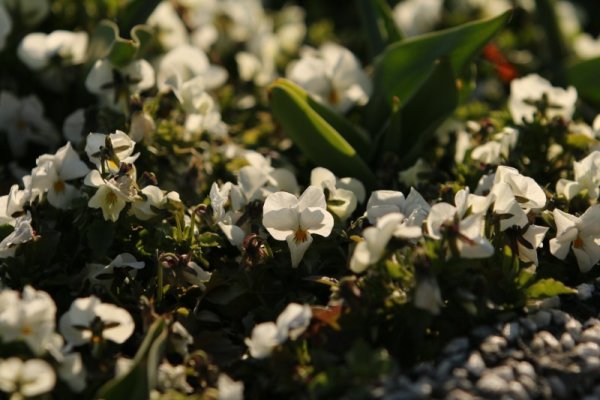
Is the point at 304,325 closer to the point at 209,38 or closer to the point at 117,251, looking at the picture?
the point at 117,251

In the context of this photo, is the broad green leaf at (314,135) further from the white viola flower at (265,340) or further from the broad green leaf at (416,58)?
the white viola flower at (265,340)

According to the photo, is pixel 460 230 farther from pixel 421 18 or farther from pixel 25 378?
pixel 421 18

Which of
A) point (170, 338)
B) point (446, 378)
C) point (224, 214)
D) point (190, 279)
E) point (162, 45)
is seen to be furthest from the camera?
point (162, 45)

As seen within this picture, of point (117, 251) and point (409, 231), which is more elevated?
point (409, 231)

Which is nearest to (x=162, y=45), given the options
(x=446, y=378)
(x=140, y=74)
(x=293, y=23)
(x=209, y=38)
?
(x=209, y=38)

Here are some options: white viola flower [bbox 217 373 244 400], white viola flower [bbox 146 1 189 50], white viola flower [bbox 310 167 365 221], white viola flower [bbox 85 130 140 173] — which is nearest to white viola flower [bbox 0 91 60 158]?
white viola flower [bbox 146 1 189 50]

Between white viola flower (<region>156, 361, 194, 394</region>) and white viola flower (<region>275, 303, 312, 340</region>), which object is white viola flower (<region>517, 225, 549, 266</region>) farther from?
white viola flower (<region>156, 361, 194, 394</region>)

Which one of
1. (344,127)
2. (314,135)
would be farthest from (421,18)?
(314,135)
